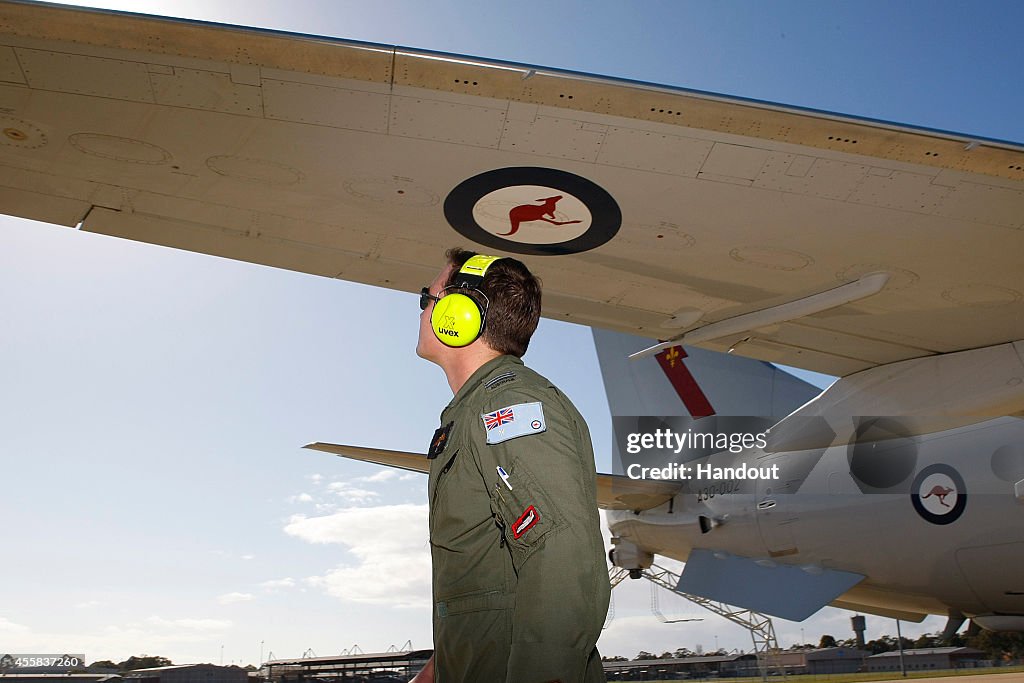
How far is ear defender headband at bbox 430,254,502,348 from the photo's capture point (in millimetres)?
2100

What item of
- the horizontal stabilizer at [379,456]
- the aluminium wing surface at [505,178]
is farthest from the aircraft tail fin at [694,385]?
the aluminium wing surface at [505,178]

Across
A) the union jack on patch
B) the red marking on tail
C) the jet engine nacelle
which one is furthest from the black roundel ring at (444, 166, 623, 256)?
the red marking on tail

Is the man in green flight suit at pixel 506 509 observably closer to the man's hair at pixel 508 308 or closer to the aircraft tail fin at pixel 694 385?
the man's hair at pixel 508 308

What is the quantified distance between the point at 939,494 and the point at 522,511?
1272 centimetres

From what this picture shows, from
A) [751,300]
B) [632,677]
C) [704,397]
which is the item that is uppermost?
[704,397]

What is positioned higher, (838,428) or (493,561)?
(838,428)

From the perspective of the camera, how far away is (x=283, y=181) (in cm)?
649

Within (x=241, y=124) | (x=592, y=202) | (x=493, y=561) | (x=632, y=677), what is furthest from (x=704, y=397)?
(x=493, y=561)

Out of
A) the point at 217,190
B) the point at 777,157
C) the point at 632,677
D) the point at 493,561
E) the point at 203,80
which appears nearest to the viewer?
the point at 493,561

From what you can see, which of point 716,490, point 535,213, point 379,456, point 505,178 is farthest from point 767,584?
point 505,178

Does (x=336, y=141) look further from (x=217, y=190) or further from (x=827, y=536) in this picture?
(x=827, y=536)

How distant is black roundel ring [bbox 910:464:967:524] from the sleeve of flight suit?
40.8ft

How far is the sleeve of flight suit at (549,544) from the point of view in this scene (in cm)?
145

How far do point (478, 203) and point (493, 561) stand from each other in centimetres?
505
